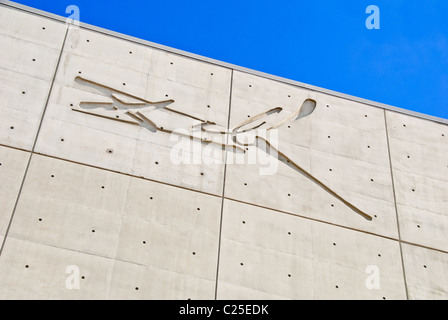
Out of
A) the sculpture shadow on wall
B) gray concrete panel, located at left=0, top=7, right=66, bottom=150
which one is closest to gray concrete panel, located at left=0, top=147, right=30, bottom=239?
gray concrete panel, located at left=0, top=7, right=66, bottom=150

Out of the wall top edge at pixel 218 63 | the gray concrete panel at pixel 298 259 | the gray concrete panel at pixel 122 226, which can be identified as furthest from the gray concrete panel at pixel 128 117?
the gray concrete panel at pixel 298 259

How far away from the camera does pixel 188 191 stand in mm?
11680

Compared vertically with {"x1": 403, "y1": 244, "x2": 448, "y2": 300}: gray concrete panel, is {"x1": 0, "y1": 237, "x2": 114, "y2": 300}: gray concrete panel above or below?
below

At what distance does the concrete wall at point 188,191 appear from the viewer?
10.5 metres

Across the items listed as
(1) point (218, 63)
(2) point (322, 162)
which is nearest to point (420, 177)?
(2) point (322, 162)

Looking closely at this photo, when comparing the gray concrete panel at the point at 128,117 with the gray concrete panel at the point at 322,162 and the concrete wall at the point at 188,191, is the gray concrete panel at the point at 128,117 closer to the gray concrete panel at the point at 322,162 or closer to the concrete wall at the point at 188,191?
the concrete wall at the point at 188,191

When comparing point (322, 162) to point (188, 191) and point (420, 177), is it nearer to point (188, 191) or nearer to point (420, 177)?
point (420, 177)

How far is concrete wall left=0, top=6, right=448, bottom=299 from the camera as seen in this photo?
415 inches

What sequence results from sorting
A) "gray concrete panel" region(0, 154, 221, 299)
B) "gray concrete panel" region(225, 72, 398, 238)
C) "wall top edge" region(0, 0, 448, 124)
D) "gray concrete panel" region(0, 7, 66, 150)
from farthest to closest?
"wall top edge" region(0, 0, 448, 124)
"gray concrete panel" region(225, 72, 398, 238)
"gray concrete panel" region(0, 7, 66, 150)
"gray concrete panel" region(0, 154, 221, 299)

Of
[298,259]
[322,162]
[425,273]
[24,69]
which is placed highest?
[24,69]

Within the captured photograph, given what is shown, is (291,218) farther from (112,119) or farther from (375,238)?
(112,119)

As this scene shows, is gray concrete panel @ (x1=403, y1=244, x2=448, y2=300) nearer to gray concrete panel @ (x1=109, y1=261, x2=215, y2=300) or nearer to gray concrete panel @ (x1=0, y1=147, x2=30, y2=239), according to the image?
gray concrete panel @ (x1=109, y1=261, x2=215, y2=300)

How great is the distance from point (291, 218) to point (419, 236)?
7.75 ft

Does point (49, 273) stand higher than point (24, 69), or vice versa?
point (24, 69)
